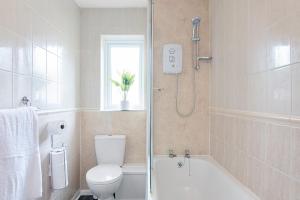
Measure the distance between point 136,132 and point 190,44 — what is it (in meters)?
1.25

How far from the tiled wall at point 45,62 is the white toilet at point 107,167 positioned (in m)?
0.32

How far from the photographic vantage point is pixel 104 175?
213cm

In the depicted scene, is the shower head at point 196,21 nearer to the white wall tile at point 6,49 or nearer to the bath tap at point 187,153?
the bath tap at point 187,153

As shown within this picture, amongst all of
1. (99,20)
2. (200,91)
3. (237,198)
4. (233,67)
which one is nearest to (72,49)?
(99,20)

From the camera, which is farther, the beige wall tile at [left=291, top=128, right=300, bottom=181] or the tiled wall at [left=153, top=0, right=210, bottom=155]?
the tiled wall at [left=153, top=0, right=210, bottom=155]

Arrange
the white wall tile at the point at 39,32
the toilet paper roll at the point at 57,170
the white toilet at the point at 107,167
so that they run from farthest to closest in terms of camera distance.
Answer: the white toilet at the point at 107,167
the toilet paper roll at the point at 57,170
the white wall tile at the point at 39,32

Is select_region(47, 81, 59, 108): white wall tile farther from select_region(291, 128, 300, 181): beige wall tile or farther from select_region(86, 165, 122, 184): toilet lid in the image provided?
select_region(291, 128, 300, 181): beige wall tile

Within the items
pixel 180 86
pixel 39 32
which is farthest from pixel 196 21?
pixel 39 32

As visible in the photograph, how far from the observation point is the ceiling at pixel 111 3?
260 centimetres

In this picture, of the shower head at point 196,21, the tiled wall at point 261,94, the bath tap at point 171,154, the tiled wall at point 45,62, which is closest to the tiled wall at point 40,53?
the tiled wall at point 45,62

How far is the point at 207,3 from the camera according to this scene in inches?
88.7

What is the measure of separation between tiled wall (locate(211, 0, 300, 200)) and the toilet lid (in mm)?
1037

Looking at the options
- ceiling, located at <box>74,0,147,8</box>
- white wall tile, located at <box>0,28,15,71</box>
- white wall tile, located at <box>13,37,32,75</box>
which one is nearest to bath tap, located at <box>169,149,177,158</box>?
white wall tile, located at <box>13,37,32,75</box>

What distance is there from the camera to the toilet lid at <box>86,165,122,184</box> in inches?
79.9
